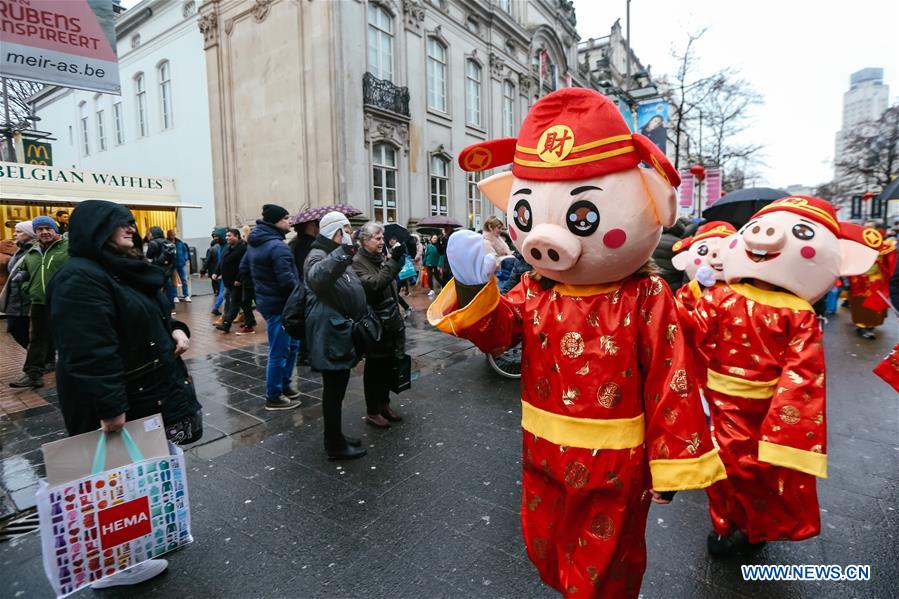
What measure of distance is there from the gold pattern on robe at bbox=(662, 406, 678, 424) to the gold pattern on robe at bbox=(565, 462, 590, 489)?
1.09 ft

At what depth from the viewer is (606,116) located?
5.77 ft

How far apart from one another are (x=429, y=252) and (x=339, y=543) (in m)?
11.3

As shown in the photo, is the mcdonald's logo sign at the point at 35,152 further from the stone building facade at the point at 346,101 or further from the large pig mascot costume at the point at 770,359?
the large pig mascot costume at the point at 770,359

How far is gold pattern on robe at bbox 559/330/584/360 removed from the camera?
1837 millimetres

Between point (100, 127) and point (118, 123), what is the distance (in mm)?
2200

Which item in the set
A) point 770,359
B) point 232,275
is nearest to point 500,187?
point 770,359

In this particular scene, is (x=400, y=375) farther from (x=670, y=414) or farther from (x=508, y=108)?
(x=508, y=108)

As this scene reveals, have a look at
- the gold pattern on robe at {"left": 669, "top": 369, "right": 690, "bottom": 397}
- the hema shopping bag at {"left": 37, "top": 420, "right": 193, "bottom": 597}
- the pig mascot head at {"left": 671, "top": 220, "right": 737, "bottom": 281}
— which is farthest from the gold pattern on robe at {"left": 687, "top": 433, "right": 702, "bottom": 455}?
the hema shopping bag at {"left": 37, "top": 420, "right": 193, "bottom": 597}

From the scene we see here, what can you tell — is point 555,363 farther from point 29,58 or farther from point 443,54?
point 443,54

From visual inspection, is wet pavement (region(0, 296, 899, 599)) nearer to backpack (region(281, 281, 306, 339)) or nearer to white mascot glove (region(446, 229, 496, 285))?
backpack (region(281, 281, 306, 339))

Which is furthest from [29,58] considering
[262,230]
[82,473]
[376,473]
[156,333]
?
[376,473]

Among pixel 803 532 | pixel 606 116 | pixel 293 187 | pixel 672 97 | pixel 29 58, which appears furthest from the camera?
pixel 672 97

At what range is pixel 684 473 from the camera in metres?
1.69

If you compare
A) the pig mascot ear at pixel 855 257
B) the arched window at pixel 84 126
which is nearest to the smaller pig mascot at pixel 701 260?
the pig mascot ear at pixel 855 257
